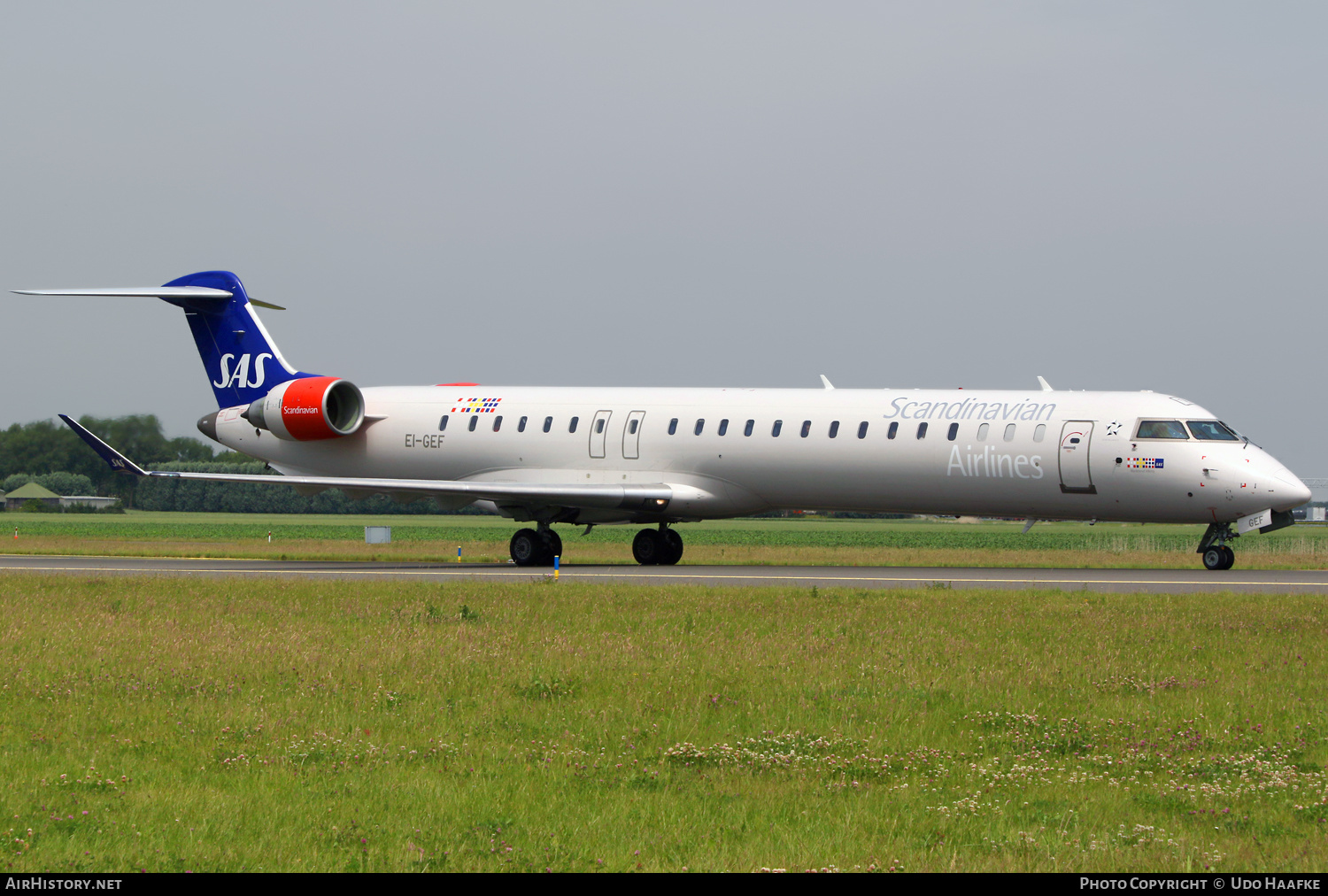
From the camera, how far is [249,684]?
11.1 m

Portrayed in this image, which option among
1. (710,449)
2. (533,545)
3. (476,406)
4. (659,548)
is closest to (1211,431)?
→ (710,449)

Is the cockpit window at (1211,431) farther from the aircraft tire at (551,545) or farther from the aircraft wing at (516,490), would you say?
the aircraft tire at (551,545)

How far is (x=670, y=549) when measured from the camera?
98.4ft

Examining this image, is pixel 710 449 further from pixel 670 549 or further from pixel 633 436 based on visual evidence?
pixel 670 549

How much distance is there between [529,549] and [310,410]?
6.44 meters

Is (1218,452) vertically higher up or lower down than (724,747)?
higher up

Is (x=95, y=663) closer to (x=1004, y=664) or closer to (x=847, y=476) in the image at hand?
(x=1004, y=664)

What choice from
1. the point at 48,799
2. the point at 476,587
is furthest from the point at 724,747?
the point at 476,587

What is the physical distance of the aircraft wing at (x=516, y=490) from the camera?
27297mm

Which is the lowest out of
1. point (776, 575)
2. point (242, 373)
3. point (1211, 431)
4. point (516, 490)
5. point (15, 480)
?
point (776, 575)

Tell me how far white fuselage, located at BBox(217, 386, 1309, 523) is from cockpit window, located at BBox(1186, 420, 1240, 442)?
184mm

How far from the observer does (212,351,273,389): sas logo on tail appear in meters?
33.1

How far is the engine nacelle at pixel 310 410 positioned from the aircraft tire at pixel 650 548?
24.3 ft

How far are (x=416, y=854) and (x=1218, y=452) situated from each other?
2117cm
